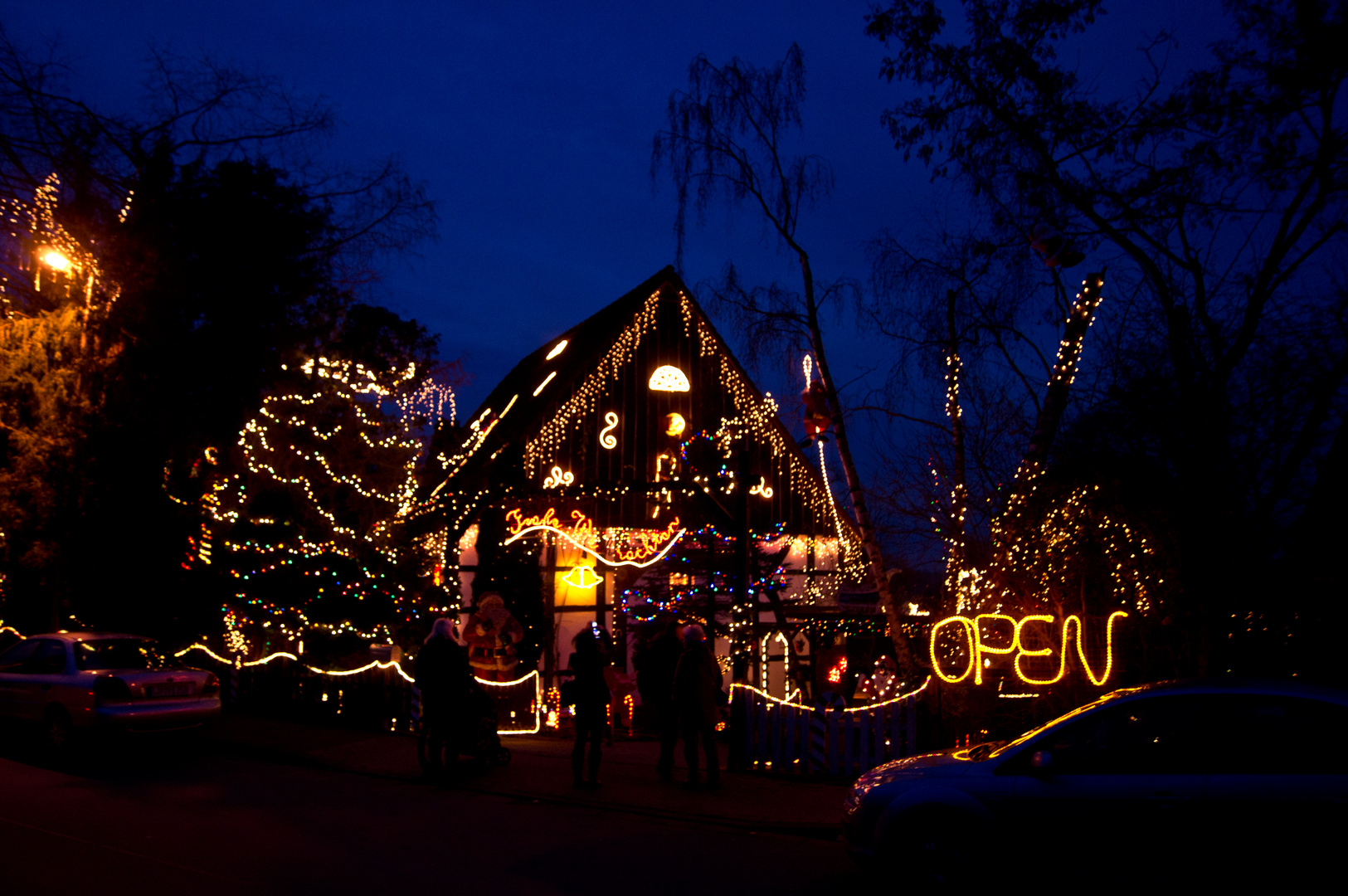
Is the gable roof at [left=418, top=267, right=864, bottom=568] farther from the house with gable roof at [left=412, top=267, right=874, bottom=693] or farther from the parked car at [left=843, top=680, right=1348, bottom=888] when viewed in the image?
the parked car at [left=843, top=680, right=1348, bottom=888]

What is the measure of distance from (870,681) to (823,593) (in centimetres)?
396

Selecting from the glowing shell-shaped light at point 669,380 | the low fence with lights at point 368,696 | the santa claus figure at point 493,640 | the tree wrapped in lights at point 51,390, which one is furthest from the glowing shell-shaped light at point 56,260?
the glowing shell-shaped light at point 669,380

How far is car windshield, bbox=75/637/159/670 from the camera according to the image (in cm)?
1188

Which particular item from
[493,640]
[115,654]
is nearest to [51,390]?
[115,654]

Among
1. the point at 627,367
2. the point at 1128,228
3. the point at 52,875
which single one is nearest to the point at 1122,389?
the point at 1128,228

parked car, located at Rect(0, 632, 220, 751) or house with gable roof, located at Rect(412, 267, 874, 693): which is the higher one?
house with gable roof, located at Rect(412, 267, 874, 693)

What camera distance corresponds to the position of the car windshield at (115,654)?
1188cm

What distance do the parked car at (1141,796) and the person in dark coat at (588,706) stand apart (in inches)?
161

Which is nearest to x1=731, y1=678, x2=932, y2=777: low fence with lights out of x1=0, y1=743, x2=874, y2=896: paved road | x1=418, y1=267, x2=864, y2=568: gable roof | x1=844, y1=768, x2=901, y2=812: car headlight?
x1=0, y1=743, x2=874, y2=896: paved road

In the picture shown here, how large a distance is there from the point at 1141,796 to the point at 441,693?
7088 millimetres

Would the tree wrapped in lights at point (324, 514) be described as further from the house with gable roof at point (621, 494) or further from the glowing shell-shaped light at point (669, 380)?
the glowing shell-shaped light at point (669, 380)

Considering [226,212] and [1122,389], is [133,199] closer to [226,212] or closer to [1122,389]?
[226,212]

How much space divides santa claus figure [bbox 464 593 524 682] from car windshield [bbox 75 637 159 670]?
14.5ft

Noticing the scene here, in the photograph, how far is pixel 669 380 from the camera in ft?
66.6
